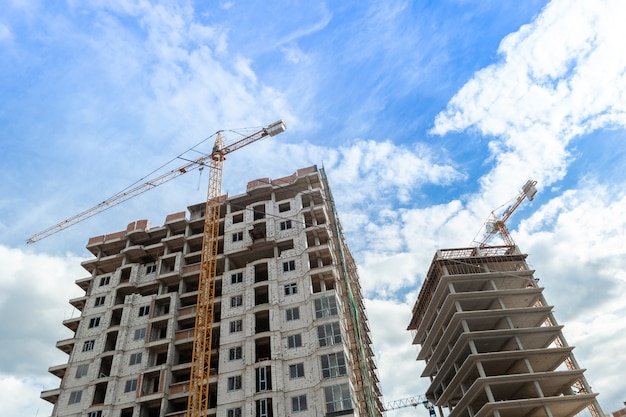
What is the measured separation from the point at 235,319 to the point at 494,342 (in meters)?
32.2

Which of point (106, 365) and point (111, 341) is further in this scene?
point (111, 341)

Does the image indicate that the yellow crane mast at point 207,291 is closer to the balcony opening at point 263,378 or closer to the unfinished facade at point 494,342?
the balcony opening at point 263,378

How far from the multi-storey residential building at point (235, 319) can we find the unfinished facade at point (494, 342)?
11278 millimetres

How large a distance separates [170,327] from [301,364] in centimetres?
1960

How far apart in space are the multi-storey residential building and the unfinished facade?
11.3m

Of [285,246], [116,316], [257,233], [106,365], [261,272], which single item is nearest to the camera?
[106,365]

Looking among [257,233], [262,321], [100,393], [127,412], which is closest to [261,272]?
[257,233]

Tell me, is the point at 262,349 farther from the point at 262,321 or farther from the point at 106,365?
the point at 106,365

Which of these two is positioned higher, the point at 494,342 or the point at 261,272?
the point at 261,272

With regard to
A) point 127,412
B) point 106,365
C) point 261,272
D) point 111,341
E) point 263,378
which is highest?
point 261,272

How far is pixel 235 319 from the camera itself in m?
65.6

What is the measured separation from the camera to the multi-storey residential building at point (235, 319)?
58156 millimetres

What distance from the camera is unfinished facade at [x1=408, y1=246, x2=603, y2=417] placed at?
188 feet

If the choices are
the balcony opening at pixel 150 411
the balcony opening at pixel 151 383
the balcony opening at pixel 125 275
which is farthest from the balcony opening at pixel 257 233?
the balcony opening at pixel 150 411
